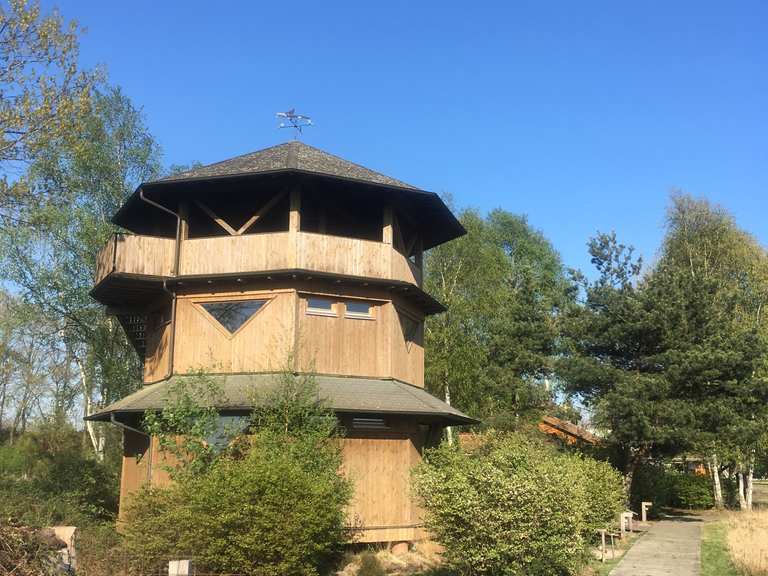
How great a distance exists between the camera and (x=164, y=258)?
19141 millimetres

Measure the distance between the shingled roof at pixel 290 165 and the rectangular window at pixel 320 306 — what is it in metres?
3.20

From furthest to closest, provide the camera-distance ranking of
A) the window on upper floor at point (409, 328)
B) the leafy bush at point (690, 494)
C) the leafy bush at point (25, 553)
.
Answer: the leafy bush at point (690, 494), the window on upper floor at point (409, 328), the leafy bush at point (25, 553)

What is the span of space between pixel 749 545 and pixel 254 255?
13.7 meters

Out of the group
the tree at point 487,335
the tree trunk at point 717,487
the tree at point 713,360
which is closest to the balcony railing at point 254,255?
the tree at point 713,360

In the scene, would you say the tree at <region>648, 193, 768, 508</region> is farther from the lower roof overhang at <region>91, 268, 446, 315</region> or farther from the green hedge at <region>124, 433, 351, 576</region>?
the green hedge at <region>124, 433, 351, 576</region>

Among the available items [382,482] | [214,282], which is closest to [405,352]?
[382,482]

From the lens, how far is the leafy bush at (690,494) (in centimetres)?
3553

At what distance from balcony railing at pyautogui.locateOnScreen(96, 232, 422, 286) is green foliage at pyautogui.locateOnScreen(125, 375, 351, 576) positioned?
5.40 m

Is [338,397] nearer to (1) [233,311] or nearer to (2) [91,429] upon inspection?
(1) [233,311]

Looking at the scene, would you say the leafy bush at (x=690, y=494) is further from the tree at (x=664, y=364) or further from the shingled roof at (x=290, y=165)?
the shingled roof at (x=290, y=165)

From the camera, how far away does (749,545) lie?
665 inches

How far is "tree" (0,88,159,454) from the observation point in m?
28.4

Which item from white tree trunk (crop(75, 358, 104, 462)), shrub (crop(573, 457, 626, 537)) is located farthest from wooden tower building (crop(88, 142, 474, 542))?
white tree trunk (crop(75, 358, 104, 462))

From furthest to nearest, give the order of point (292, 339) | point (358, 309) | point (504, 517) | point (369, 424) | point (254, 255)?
point (358, 309) → point (254, 255) → point (292, 339) → point (369, 424) → point (504, 517)
